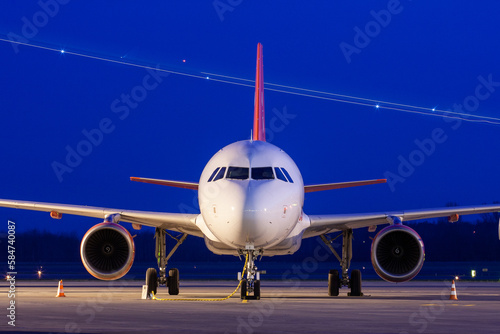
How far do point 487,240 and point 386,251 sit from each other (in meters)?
90.9

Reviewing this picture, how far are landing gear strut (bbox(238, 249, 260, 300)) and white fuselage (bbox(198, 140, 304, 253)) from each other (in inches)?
16.7

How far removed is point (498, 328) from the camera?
13328 mm

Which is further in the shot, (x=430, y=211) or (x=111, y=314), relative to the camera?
(x=430, y=211)

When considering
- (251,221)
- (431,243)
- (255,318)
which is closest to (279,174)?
(251,221)

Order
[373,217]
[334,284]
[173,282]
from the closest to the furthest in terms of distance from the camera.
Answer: [373,217] → [334,284] → [173,282]

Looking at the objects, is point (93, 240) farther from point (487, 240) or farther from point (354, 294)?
point (487, 240)

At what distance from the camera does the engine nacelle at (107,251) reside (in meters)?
24.1

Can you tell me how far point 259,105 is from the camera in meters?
30.0

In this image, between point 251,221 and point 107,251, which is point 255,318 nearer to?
point 251,221

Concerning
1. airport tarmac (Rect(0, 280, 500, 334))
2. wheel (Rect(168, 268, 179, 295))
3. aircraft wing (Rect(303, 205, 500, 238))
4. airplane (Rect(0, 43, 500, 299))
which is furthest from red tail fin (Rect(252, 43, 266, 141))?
airport tarmac (Rect(0, 280, 500, 334))

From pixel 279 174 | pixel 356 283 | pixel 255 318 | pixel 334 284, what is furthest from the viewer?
pixel 334 284

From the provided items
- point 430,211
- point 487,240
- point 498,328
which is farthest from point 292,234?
point 487,240

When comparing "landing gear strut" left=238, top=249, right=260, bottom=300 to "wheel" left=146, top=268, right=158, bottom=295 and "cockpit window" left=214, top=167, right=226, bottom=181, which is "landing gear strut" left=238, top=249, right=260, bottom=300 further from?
"wheel" left=146, top=268, right=158, bottom=295

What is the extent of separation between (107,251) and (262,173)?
214 inches
